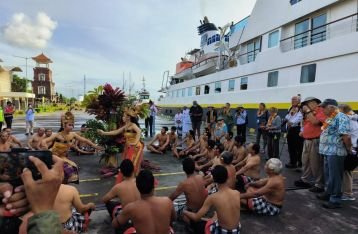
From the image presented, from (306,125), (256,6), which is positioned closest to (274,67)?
(256,6)

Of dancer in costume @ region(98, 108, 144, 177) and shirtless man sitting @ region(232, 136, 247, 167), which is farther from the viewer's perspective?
shirtless man sitting @ region(232, 136, 247, 167)

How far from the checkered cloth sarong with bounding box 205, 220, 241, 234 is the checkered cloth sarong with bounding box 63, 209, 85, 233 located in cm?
167

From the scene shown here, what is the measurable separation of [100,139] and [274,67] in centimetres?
1049

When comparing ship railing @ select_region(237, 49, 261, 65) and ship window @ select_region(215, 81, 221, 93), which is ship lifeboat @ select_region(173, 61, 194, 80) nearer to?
ship window @ select_region(215, 81, 221, 93)

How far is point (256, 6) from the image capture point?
1744 cm

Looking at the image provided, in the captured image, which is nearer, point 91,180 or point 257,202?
point 257,202

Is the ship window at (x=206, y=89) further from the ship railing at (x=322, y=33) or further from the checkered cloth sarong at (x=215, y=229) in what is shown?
the checkered cloth sarong at (x=215, y=229)

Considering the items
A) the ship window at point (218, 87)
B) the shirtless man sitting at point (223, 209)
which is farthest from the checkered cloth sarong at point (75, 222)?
the ship window at point (218, 87)

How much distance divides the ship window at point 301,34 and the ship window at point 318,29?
383 mm

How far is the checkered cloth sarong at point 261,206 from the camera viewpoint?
491 cm

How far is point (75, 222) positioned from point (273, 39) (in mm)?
14731

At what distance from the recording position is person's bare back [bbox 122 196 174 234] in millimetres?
3086

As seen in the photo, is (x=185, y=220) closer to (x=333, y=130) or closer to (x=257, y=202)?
(x=257, y=202)

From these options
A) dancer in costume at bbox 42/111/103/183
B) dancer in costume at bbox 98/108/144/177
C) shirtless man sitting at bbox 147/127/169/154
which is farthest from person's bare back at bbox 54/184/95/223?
shirtless man sitting at bbox 147/127/169/154
